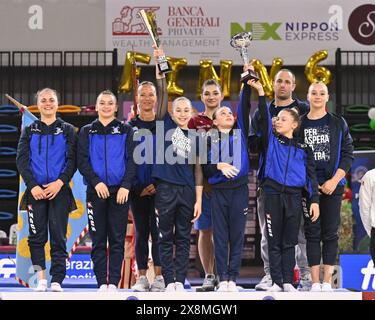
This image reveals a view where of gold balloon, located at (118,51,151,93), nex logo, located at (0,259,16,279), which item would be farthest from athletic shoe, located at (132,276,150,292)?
gold balloon, located at (118,51,151,93)

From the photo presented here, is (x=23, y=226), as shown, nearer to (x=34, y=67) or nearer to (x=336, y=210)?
(x=336, y=210)

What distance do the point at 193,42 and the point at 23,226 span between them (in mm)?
5497

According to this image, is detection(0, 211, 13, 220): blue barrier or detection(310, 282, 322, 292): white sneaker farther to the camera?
detection(0, 211, 13, 220): blue barrier

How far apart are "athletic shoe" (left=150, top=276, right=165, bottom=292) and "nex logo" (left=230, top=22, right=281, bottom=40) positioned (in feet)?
20.9

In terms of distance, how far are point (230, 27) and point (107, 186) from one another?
21.0 ft

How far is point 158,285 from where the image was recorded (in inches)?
228

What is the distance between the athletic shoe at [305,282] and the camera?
590cm

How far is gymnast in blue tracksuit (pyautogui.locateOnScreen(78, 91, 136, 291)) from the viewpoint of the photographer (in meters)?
5.64

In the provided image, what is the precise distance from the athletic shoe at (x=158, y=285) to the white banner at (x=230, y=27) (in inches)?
243

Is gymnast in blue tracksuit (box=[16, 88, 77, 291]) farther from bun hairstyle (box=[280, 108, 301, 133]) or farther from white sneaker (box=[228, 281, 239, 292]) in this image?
bun hairstyle (box=[280, 108, 301, 133])

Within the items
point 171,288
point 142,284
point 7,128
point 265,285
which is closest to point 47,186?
point 142,284

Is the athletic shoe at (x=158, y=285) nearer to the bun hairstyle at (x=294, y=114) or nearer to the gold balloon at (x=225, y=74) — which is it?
the bun hairstyle at (x=294, y=114)

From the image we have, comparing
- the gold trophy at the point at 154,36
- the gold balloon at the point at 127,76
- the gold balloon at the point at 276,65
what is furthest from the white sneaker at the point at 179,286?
the gold balloon at the point at 276,65

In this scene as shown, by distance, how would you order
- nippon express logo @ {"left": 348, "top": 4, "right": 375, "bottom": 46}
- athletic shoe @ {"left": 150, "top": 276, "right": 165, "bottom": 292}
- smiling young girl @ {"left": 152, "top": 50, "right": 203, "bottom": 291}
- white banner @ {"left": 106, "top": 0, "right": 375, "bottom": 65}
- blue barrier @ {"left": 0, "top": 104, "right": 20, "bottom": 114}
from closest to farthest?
smiling young girl @ {"left": 152, "top": 50, "right": 203, "bottom": 291}
athletic shoe @ {"left": 150, "top": 276, "right": 165, "bottom": 292}
blue barrier @ {"left": 0, "top": 104, "right": 20, "bottom": 114}
white banner @ {"left": 106, "top": 0, "right": 375, "bottom": 65}
nippon express logo @ {"left": 348, "top": 4, "right": 375, "bottom": 46}
